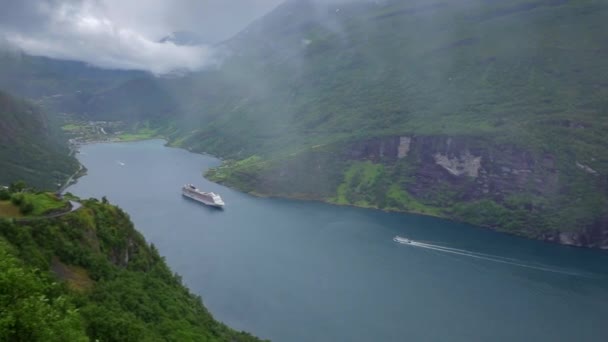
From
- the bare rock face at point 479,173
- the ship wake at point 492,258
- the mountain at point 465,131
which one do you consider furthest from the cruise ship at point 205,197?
the ship wake at point 492,258

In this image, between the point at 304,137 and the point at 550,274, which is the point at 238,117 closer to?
the point at 304,137

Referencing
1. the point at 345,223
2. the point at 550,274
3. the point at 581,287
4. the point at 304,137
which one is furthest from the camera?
the point at 304,137

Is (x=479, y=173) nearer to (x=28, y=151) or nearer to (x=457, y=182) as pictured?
(x=457, y=182)

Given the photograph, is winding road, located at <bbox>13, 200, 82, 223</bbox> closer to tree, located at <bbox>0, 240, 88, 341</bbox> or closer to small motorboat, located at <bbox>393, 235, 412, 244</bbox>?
tree, located at <bbox>0, 240, 88, 341</bbox>

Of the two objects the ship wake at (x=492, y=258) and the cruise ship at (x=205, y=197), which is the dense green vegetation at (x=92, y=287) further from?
the cruise ship at (x=205, y=197)

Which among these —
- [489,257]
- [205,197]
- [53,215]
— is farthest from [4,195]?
[205,197]

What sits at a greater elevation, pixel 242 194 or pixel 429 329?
pixel 242 194

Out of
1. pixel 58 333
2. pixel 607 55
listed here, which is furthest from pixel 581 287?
pixel 607 55
